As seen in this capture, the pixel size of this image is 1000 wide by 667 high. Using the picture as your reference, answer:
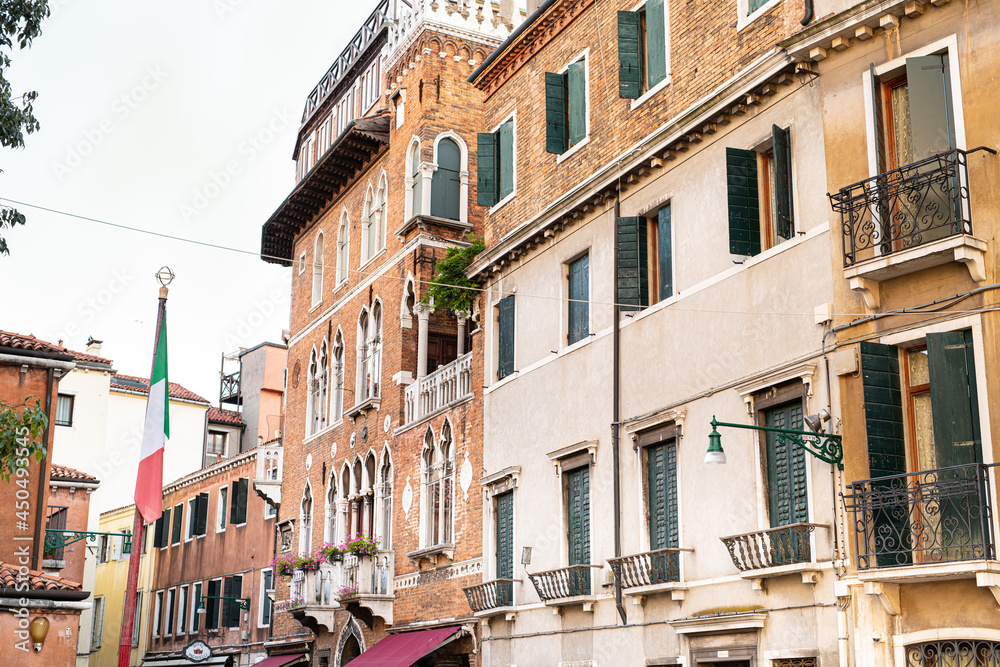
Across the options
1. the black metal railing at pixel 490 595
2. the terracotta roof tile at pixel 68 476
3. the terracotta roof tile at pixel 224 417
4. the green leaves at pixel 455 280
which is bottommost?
the black metal railing at pixel 490 595

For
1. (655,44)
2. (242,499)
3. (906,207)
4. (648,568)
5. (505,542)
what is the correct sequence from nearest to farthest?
1. (906,207)
2. (648,568)
3. (655,44)
4. (505,542)
5. (242,499)

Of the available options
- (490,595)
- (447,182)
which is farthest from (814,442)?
(447,182)

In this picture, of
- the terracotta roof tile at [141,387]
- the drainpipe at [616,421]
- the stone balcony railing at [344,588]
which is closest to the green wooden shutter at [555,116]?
the drainpipe at [616,421]

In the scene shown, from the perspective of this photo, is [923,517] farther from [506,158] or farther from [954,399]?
[506,158]

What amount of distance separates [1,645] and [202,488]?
69.5 feet

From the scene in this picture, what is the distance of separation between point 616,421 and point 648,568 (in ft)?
7.07

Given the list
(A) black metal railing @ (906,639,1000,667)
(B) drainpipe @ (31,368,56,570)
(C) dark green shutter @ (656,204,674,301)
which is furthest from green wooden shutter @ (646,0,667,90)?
(B) drainpipe @ (31,368,56,570)

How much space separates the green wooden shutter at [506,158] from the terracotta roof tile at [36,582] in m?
9.78

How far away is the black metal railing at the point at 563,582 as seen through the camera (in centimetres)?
1612

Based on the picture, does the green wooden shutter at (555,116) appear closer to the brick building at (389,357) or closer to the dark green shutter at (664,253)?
the dark green shutter at (664,253)

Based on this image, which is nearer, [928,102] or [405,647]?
[928,102]

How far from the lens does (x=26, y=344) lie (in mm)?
21375

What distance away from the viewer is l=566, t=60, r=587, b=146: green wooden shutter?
1794cm

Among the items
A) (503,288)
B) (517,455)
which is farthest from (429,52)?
(517,455)
